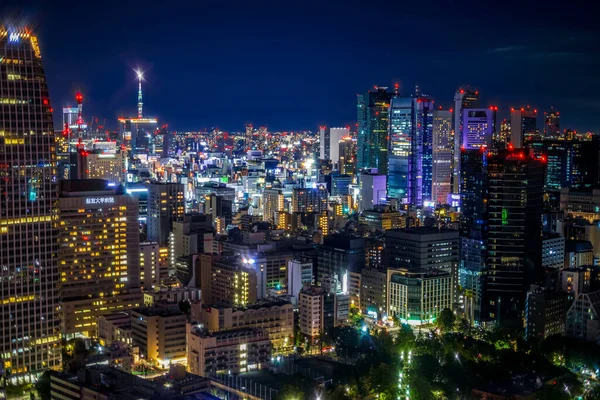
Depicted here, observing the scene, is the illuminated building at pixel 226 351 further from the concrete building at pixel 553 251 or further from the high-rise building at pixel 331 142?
the high-rise building at pixel 331 142

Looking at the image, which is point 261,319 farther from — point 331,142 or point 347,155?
point 331,142

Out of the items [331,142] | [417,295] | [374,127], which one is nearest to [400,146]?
[374,127]

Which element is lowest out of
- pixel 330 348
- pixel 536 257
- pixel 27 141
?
pixel 330 348

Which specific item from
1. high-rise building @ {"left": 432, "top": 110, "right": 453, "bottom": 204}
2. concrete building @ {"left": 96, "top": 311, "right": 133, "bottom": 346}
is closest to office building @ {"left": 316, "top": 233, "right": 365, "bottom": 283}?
concrete building @ {"left": 96, "top": 311, "right": 133, "bottom": 346}

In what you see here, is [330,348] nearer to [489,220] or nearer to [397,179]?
[489,220]

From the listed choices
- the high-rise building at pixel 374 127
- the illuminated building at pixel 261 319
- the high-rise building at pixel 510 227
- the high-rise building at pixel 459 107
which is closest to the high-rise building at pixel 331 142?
the high-rise building at pixel 374 127

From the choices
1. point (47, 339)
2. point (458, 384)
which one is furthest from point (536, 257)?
point (47, 339)
